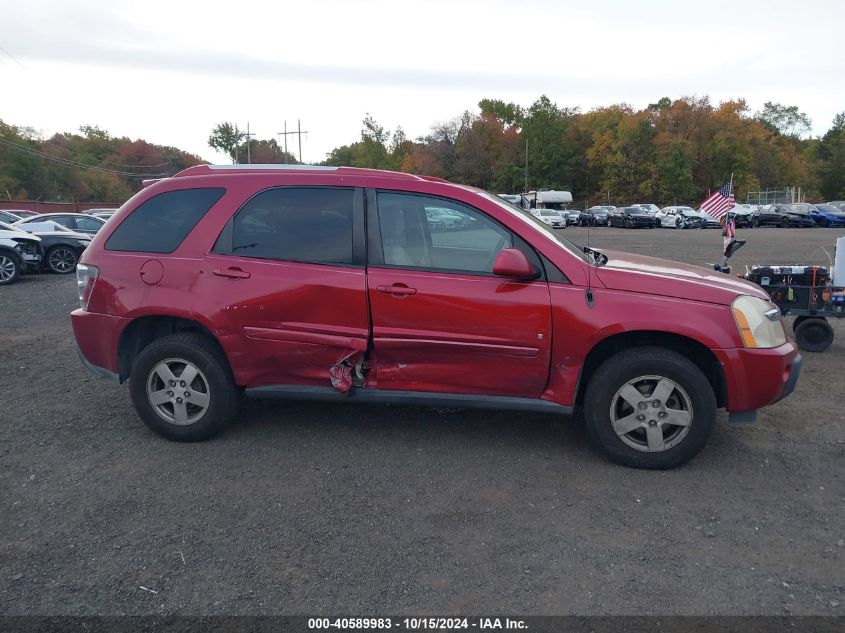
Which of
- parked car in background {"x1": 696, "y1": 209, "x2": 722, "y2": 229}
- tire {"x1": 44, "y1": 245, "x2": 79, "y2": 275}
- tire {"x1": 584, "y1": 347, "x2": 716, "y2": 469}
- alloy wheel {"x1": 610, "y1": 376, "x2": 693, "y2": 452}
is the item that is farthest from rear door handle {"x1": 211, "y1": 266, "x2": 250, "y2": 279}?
parked car in background {"x1": 696, "y1": 209, "x2": 722, "y2": 229}

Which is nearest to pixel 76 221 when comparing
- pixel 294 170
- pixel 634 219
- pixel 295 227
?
pixel 294 170

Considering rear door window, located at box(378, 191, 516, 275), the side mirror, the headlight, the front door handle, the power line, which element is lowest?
the headlight

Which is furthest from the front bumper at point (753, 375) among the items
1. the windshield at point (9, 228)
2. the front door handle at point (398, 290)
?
the windshield at point (9, 228)

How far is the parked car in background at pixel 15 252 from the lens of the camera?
14.2 meters

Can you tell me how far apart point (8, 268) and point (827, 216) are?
145 feet

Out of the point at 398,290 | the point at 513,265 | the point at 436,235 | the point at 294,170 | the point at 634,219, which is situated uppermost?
the point at 634,219

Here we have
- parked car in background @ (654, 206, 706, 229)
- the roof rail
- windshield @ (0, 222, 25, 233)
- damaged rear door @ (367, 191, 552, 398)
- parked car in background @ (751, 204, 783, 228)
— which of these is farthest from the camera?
parked car in background @ (654, 206, 706, 229)

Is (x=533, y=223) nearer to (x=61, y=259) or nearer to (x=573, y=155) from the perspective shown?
(x=61, y=259)

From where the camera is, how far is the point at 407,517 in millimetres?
3727

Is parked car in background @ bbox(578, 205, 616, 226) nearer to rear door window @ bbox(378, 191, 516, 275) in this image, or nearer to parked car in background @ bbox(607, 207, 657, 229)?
parked car in background @ bbox(607, 207, 657, 229)

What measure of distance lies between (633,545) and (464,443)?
1.58 metres

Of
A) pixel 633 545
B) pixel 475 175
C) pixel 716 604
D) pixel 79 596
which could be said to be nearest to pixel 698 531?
pixel 633 545

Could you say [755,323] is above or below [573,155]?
below

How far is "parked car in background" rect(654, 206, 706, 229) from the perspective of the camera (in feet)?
151
